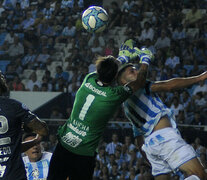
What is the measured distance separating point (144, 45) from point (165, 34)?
0.64 m

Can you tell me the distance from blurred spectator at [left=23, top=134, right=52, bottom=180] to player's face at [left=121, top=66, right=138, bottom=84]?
1.77m

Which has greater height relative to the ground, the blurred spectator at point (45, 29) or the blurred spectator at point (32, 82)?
the blurred spectator at point (45, 29)

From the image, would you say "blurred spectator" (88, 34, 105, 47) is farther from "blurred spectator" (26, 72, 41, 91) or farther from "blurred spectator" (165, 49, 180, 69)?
"blurred spectator" (165, 49, 180, 69)

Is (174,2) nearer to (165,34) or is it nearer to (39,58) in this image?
(165,34)

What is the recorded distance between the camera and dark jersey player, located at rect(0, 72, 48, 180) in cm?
455

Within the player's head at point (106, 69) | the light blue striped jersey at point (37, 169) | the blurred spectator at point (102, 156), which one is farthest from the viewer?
the blurred spectator at point (102, 156)

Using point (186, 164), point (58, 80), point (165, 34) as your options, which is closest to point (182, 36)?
point (165, 34)

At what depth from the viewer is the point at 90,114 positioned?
18.6 ft

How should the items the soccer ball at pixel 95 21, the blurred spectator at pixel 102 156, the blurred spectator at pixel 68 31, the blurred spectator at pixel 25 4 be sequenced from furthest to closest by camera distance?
the blurred spectator at pixel 25 4, the blurred spectator at pixel 68 31, the blurred spectator at pixel 102 156, the soccer ball at pixel 95 21

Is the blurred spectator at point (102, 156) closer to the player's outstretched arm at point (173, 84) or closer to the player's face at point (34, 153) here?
the player's face at point (34, 153)

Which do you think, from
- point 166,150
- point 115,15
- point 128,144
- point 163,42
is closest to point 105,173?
point 128,144

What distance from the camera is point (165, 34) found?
1446 centimetres

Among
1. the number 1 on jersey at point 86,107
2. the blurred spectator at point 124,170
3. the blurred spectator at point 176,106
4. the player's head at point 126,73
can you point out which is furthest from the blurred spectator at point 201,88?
the number 1 on jersey at point 86,107

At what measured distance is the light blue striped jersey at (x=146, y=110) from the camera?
592 centimetres
